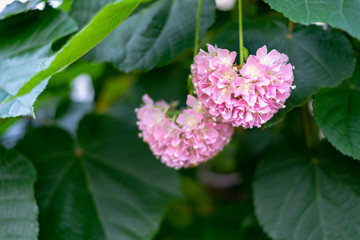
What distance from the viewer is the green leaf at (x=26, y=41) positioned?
0.85 m

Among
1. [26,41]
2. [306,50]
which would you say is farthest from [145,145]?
[306,50]

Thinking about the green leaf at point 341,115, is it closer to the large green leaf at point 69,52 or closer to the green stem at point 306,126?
the green stem at point 306,126

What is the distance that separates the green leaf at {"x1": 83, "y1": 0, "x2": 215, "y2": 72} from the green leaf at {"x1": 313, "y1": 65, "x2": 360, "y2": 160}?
0.37m

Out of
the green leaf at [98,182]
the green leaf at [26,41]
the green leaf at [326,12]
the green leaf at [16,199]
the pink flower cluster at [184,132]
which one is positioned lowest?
the green leaf at [98,182]

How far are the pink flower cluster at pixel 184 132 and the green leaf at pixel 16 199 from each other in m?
0.35

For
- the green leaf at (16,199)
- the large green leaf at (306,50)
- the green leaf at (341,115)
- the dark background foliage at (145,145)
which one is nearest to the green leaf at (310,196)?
the dark background foliage at (145,145)

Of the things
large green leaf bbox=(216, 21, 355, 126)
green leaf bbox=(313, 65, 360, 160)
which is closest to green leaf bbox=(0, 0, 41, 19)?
large green leaf bbox=(216, 21, 355, 126)

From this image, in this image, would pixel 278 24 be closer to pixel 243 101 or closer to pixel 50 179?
pixel 243 101

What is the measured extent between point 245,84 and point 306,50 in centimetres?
31

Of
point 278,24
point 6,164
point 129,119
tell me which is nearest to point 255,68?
point 278,24

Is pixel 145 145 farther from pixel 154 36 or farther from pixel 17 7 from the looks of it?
pixel 17 7

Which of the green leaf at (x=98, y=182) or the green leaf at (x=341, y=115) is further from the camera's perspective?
the green leaf at (x=98, y=182)

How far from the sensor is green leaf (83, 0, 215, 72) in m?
0.99

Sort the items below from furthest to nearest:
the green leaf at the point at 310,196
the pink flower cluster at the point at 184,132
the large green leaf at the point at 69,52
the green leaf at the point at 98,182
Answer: the green leaf at the point at 98,182, the green leaf at the point at 310,196, the pink flower cluster at the point at 184,132, the large green leaf at the point at 69,52
